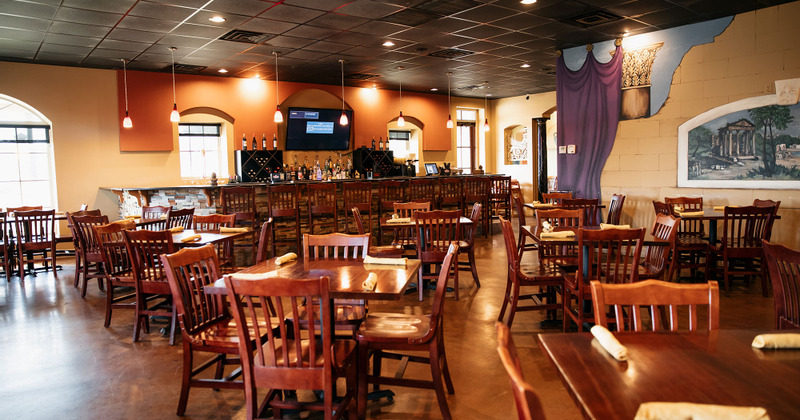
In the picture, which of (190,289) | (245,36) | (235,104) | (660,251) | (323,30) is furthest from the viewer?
(235,104)

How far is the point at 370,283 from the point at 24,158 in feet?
29.3

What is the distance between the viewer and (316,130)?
37.1 feet

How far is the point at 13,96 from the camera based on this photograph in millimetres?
8445

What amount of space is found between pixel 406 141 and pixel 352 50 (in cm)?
552

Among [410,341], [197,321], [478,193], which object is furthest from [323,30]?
[410,341]

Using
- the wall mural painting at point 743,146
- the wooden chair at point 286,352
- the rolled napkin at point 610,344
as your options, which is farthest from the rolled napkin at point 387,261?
the wall mural painting at point 743,146

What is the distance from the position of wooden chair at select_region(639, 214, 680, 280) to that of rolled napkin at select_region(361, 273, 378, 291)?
2.30m

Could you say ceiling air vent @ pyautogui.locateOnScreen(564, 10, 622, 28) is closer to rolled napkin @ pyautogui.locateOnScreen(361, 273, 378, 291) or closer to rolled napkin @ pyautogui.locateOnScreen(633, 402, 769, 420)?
Answer: rolled napkin @ pyautogui.locateOnScreen(361, 273, 378, 291)

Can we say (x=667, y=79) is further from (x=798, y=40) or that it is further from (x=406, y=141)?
(x=406, y=141)

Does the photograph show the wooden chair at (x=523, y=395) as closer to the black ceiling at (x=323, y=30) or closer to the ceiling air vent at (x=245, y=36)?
the black ceiling at (x=323, y=30)

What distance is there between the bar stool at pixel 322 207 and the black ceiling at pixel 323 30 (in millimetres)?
2166

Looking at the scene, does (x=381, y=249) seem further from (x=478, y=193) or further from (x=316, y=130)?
(x=316, y=130)

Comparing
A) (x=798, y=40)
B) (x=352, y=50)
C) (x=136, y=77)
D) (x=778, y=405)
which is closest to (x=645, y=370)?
(x=778, y=405)

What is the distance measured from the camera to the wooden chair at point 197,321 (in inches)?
114
